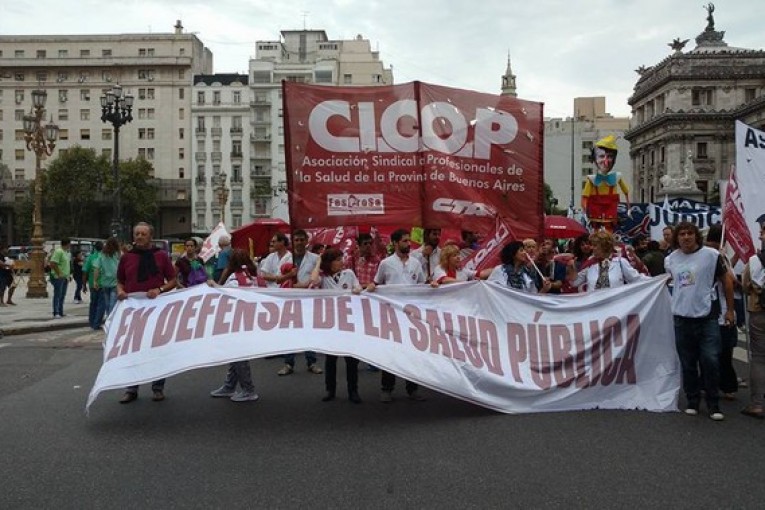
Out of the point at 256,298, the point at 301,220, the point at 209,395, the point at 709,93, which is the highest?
the point at 709,93

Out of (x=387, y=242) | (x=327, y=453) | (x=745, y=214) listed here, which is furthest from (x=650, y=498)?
(x=387, y=242)

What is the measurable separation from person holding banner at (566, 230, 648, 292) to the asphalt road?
1.51 m

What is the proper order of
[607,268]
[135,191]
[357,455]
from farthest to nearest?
[135,191], [607,268], [357,455]

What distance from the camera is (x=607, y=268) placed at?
7.86 m

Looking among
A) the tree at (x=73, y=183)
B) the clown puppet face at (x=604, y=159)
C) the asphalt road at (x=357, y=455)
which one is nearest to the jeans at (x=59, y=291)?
the asphalt road at (x=357, y=455)

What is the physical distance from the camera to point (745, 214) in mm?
7215

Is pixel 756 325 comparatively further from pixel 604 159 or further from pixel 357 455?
pixel 604 159

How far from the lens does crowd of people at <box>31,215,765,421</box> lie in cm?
681

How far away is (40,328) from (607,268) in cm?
1130

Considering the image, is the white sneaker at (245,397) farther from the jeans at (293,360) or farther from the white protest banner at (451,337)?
the jeans at (293,360)

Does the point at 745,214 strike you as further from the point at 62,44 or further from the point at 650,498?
the point at 62,44

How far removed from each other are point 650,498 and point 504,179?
4522 millimetres

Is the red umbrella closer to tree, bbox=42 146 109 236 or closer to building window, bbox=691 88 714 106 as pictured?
tree, bbox=42 146 109 236

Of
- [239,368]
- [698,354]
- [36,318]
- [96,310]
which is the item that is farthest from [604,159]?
[36,318]
